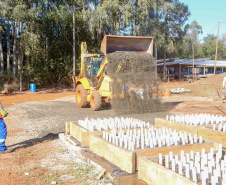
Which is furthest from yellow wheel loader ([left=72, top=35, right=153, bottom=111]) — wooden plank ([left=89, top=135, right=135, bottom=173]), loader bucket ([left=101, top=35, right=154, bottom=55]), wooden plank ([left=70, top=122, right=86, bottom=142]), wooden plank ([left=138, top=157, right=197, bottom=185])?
wooden plank ([left=138, top=157, right=197, bottom=185])

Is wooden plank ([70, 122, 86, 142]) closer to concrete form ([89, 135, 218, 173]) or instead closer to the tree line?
concrete form ([89, 135, 218, 173])

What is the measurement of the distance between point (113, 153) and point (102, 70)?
677 cm

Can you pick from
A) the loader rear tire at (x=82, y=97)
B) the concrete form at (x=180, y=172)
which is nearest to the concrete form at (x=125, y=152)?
the concrete form at (x=180, y=172)

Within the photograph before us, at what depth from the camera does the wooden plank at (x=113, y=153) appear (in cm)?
373

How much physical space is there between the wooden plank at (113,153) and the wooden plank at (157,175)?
20 centimetres

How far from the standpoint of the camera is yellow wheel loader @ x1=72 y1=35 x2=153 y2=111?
1026cm

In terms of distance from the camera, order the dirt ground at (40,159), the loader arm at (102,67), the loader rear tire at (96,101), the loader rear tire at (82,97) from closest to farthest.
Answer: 1. the dirt ground at (40,159)
2. the loader arm at (102,67)
3. the loader rear tire at (96,101)
4. the loader rear tire at (82,97)

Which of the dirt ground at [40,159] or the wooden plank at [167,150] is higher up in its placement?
the wooden plank at [167,150]

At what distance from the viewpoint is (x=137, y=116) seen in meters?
9.21

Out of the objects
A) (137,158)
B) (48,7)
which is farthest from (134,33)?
(137,158)

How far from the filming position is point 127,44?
1052cm

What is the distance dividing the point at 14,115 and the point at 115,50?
4540 millimetres

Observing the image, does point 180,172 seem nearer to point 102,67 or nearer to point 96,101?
point 96,101

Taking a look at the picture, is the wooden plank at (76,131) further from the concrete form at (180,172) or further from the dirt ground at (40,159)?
the concrete form at (180,172)
